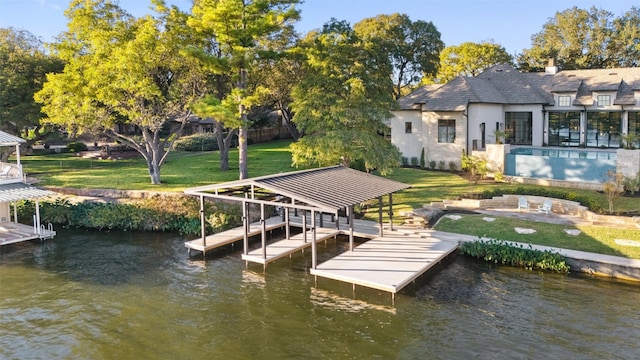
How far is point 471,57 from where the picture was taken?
167ft

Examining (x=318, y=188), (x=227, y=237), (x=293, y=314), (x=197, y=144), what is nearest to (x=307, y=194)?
(x=318, y=188)

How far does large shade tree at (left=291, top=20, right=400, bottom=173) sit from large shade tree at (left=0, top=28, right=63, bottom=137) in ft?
64.8

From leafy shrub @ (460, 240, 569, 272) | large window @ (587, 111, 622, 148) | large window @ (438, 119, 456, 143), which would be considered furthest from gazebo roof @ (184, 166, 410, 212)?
large window @ (587, 111, 622, 148)

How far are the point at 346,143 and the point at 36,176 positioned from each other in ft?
67.4

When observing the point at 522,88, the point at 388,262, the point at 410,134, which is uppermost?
the point at 522,88

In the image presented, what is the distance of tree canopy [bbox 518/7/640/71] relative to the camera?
1900 inches

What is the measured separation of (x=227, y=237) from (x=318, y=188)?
5.27 meters

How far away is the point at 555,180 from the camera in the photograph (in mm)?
26156

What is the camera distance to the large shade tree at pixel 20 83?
32656mm

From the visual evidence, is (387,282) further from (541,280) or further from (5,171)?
(5,171)

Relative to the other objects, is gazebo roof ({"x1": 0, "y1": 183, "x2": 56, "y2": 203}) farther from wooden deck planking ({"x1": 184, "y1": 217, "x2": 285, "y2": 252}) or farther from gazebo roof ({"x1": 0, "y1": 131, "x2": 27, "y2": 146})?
wooden deck planking ({"x1": 184, "y1": 217, "x2": 285, "y2": 252})

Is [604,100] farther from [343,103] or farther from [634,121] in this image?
[343,103]

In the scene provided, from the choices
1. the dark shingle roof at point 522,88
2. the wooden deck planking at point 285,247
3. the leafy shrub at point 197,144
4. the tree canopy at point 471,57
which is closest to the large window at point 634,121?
the dark shingle roof at point 522,88

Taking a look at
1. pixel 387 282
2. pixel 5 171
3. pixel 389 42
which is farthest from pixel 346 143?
pixel 389 42
